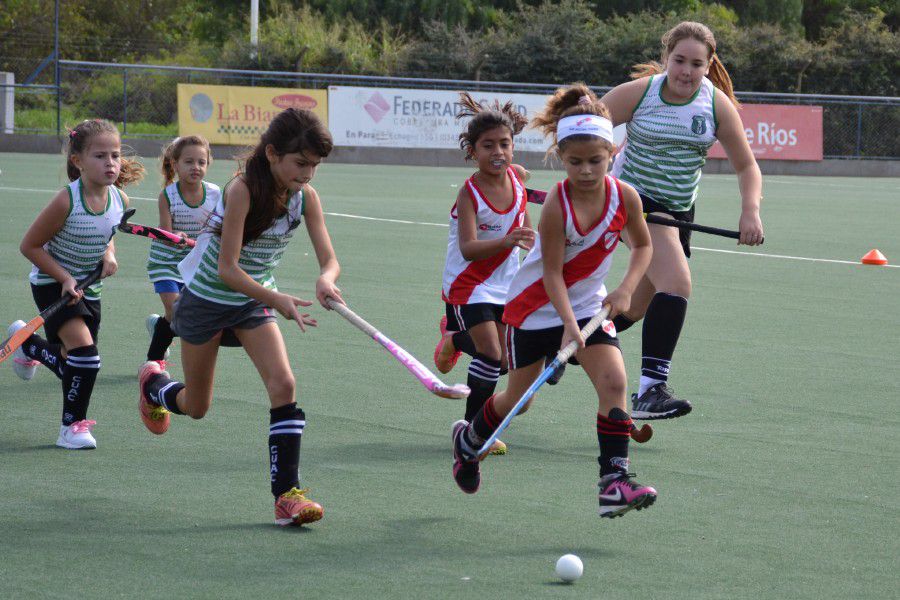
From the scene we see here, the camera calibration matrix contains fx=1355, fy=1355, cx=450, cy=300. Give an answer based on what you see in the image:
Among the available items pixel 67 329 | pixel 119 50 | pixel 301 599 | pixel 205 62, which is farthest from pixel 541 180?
pixel 119 50

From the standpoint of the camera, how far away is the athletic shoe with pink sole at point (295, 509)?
15.2 ft

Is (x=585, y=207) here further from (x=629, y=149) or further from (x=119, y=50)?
(x=119, y=50)

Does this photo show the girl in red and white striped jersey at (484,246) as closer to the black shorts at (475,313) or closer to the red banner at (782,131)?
the black shorts at (475,313)

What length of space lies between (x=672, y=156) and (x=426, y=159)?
2488 centimetres

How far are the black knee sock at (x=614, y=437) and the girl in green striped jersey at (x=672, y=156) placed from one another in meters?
1.45

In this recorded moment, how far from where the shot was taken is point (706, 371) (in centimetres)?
785

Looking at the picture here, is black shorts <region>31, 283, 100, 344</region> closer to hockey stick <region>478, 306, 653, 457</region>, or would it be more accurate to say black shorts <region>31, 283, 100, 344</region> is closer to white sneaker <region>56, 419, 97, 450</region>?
white sneaker <region>56, 419, 97, 450</region>

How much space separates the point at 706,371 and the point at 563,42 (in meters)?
31.8

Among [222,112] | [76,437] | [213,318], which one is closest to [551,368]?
[213,318]

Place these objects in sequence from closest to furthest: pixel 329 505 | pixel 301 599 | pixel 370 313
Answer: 1. pixel 301 599
2. pixel 329 505
3. pixel 370 313

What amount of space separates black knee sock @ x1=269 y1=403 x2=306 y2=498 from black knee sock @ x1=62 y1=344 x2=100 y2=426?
138 centimetres

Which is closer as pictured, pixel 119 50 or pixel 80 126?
pixel 80 126

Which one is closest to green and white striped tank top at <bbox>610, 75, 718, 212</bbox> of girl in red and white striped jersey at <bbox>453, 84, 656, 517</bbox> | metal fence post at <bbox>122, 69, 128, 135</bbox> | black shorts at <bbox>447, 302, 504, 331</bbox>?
black shorts at <bbox>447, 302, 504, 331</bbox>

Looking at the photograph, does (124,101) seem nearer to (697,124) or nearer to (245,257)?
(697,124)
